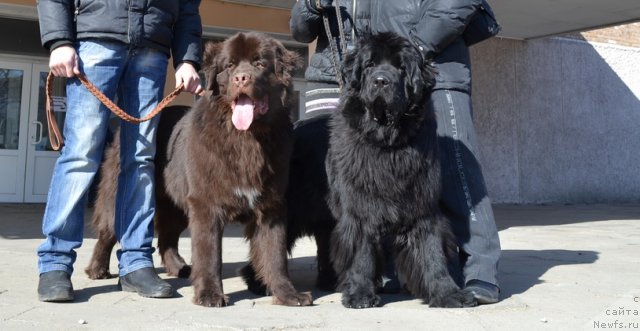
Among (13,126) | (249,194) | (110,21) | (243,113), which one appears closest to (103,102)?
(110,21)

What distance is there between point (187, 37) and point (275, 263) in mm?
1521

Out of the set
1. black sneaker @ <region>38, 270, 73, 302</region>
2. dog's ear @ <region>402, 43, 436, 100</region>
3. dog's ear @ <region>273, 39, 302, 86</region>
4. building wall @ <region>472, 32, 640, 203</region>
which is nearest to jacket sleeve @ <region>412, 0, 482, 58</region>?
dog's ear @ <region>402, 43, 436, 100</region>

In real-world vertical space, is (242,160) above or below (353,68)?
below

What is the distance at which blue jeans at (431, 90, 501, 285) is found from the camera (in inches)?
157

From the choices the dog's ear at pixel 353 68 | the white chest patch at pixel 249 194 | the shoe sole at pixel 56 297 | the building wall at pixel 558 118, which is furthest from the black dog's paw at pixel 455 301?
the building wall at pixel 558 118

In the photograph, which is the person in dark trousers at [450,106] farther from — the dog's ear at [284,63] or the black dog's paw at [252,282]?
the black dog's paw at [252,282]

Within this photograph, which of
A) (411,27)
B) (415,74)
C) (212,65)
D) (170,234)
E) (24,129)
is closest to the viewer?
(415,74)

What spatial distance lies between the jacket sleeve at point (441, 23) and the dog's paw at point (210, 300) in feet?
5.82

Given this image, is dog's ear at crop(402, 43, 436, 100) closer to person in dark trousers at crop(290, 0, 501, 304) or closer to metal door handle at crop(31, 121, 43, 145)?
person in dark trousers at crop(290, 0, 501, 304)

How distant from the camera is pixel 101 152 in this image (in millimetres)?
3717

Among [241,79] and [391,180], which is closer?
[241,79]

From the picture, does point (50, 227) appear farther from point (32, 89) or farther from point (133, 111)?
point (32, 89)

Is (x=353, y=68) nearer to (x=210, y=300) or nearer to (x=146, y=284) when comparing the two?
(x=210, y=300)

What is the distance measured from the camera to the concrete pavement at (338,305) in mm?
3121
